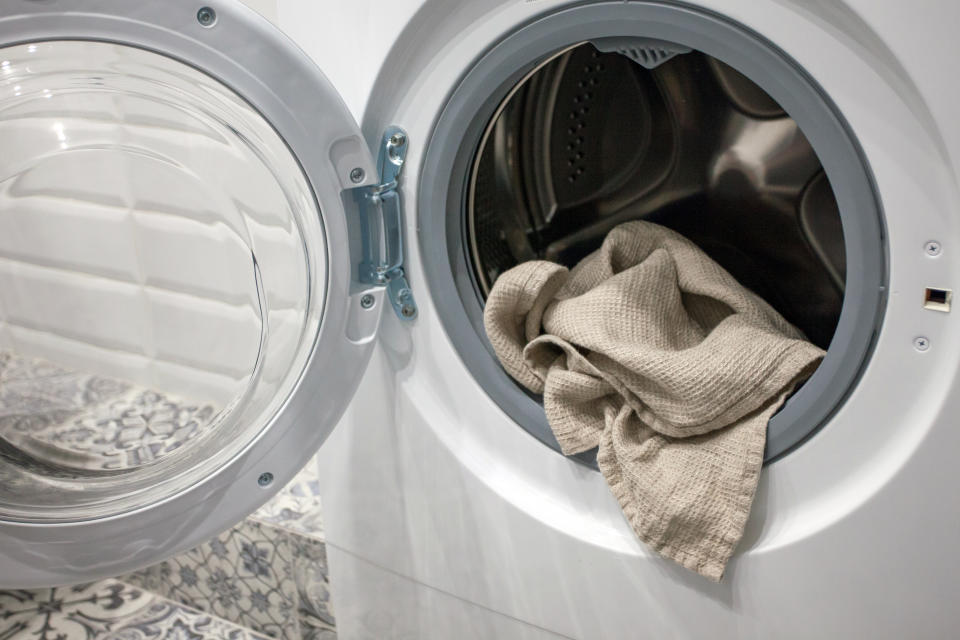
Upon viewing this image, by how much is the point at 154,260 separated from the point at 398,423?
274mm

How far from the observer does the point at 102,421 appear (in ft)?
2.24

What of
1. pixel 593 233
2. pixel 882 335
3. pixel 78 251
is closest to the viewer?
pixel 882 335

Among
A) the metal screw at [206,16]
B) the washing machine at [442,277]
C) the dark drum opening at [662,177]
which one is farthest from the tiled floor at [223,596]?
the metal screw at [206,16]

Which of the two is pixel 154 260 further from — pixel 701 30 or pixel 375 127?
pixel 701 30

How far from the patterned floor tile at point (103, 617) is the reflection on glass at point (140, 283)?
24.4 inches

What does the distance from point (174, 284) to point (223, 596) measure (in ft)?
2.31

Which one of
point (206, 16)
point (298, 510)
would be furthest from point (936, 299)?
point (298, 510)

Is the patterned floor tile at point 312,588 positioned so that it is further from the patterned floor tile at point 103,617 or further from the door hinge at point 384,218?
the door hinge at point 384,218

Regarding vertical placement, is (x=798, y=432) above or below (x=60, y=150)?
below

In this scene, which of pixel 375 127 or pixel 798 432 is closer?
pixel 798 432

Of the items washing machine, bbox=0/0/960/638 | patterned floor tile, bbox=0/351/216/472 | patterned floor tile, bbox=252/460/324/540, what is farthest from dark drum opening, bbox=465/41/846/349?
patterned floor tile, bbox=252/460/324/540

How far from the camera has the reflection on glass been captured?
1.99 ft

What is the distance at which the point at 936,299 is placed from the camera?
516mm

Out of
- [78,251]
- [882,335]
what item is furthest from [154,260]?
[882,335]
